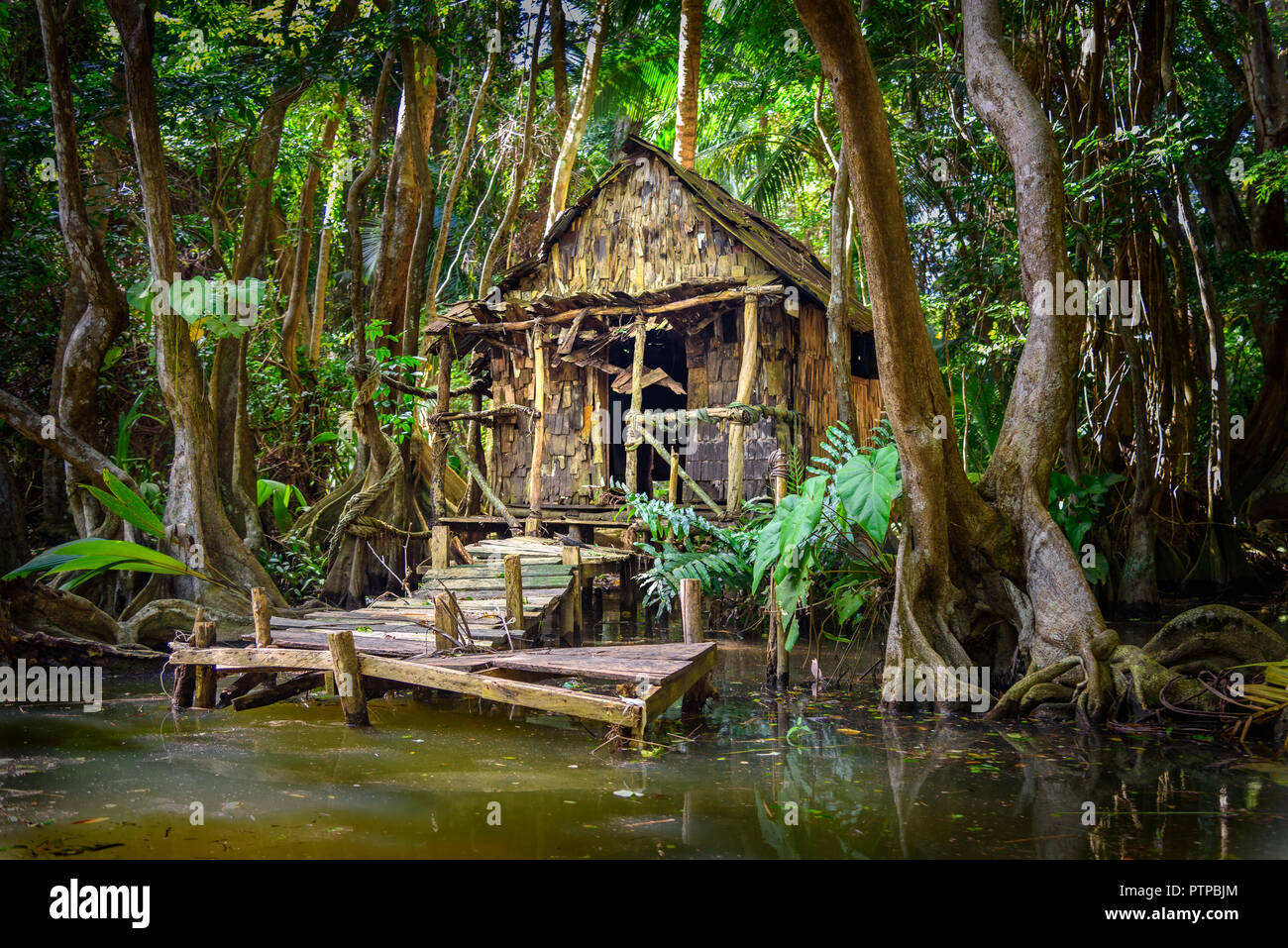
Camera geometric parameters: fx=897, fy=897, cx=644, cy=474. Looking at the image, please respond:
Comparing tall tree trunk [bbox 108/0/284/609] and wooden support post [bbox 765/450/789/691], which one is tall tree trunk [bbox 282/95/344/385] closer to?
tall tree trunk [bbox 108/0/284/609]

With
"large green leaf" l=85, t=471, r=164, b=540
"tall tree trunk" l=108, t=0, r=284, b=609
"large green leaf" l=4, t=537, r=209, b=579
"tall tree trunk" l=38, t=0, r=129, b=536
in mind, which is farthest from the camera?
"tall tree trunk" l=108, t=0, r=284, b=609

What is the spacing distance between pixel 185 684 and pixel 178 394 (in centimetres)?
341

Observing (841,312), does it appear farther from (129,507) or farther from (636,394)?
(129,507)

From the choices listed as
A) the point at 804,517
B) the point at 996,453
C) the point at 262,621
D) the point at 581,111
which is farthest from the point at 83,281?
the point at 996,453

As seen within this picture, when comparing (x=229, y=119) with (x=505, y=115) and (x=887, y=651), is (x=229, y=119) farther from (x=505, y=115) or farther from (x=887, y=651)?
(x=887, y=651)

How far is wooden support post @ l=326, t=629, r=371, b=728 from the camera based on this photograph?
6.25 meters

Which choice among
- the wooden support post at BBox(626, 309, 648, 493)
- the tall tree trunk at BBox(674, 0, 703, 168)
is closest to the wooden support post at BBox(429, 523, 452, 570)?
the wooden support post at BBox(626, 309, 648, 493)

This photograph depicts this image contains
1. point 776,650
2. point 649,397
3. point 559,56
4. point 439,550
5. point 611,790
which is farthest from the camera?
point 649,397

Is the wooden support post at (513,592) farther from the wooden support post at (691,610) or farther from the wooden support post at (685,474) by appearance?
the wooden support post at (685,474)

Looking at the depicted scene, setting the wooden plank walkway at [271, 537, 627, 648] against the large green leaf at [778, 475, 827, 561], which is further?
the wooden plank walkway at [271, 537, 627, 648]

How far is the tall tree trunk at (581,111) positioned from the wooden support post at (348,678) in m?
10.2

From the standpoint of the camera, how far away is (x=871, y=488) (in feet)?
23.3

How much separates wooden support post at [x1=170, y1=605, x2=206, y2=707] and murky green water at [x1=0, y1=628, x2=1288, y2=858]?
19cm

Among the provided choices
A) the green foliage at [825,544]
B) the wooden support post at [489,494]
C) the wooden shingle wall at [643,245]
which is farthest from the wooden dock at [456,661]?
the wooden shingle wall at [643,245]
